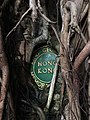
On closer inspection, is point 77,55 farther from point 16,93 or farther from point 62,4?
point 16,93

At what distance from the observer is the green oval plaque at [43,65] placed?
2947 mm

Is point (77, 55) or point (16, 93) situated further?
point (16, 93)

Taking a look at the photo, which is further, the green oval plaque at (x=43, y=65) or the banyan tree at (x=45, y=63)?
the green oval plaque at (x=43, y=65)

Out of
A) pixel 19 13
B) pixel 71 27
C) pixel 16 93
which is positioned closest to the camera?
pixel 71 27

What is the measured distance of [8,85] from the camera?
260 cm

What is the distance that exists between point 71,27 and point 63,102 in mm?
607

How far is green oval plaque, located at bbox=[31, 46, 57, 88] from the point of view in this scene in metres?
2.95

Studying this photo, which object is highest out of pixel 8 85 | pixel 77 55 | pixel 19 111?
pixel 77 55

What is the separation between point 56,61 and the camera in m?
2.89

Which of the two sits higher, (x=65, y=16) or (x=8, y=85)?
(x=65, y=16)

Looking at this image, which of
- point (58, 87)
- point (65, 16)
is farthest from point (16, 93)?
point (65, 16)

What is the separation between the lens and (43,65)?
2.98 meters

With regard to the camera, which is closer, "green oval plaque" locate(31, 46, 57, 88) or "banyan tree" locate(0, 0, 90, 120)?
"banyan tree" locate(0, 0, 90, 120)

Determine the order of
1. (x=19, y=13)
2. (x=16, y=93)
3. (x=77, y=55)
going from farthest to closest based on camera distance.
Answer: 1. (x=19, y=13)
2. (x=16, y=93)
3. (x=77, y=55)
